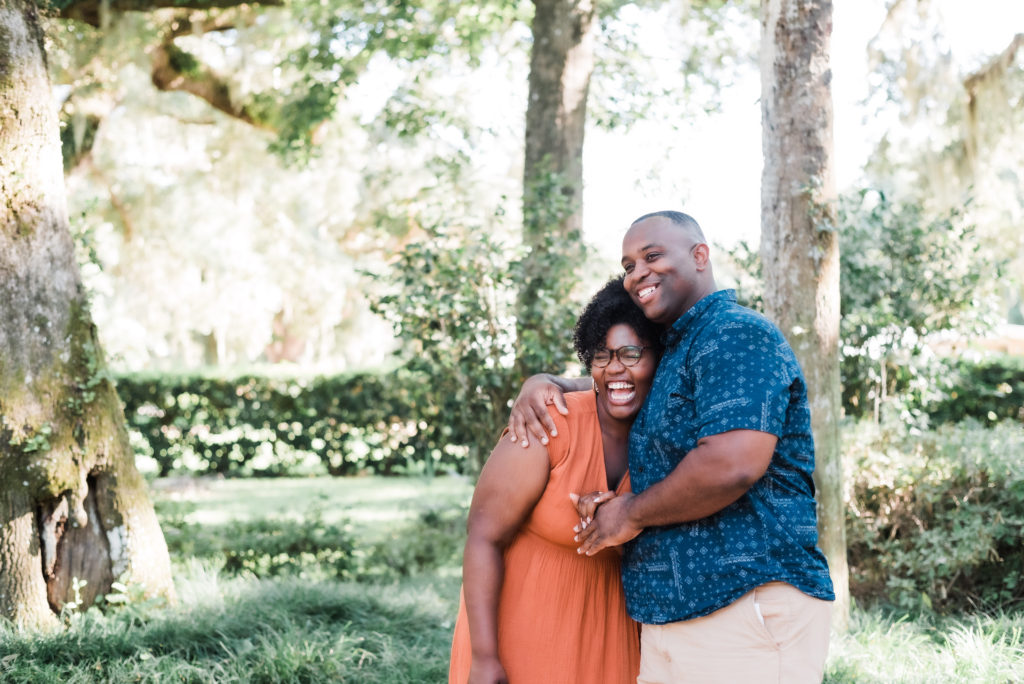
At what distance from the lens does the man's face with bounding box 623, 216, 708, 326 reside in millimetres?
2732

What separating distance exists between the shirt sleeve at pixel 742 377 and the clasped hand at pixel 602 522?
0.33m

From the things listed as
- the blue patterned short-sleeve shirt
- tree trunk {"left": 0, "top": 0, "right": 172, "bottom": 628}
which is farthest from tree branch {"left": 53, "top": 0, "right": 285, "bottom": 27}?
the blue patterned short-sleeve shirt

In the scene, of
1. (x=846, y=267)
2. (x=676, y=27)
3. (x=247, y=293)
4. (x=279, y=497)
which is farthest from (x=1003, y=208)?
(x=247, y=293)

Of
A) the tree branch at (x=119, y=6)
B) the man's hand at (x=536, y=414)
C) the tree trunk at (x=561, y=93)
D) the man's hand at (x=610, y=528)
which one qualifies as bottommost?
the man's hand at (x=610, y=528)

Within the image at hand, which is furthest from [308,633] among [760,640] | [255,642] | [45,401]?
[760,640]

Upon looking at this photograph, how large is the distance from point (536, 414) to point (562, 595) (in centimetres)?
58

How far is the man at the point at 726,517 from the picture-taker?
2328mm

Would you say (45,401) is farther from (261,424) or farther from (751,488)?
(261,424)

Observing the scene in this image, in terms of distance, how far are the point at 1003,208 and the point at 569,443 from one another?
1417 cm

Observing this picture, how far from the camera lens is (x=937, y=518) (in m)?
6.23

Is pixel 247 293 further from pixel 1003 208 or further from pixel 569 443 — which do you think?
pixel 569 443

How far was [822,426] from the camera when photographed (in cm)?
540

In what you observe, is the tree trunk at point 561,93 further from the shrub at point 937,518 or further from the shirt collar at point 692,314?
the shirt collar at point 692,314

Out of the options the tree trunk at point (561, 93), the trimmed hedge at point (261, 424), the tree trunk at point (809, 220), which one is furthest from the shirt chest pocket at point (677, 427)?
the trimmed hedge at point (261, 424)
